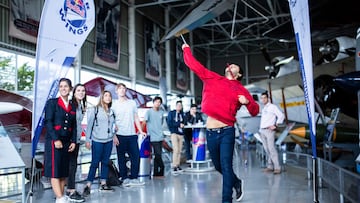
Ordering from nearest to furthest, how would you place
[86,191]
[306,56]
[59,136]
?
1. [306,56]
2. [59,136]
3. [86,191]

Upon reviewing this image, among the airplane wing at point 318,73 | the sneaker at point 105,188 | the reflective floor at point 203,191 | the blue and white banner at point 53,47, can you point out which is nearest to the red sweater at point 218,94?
the reflective floor at point 203,191

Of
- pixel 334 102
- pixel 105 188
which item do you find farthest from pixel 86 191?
pixel 334 102

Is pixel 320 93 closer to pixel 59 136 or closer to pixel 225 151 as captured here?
pixel 225 151

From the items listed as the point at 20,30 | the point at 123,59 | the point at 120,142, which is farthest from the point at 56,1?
the point at 123,59

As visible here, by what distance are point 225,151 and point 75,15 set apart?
2.28 metres

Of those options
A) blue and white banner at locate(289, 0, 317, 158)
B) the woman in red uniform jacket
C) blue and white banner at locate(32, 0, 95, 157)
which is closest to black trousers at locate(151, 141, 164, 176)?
the woman in red uniform jacket

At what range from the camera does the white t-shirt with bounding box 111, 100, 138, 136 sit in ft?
16.9

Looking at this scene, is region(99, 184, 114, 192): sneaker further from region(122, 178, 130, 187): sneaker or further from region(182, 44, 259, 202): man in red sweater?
region(182, 44, 259, 202): man in red sweater

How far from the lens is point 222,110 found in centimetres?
335

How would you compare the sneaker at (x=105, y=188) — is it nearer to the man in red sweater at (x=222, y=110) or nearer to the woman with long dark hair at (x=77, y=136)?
the woman with long dark hair at (x=77, y=136)

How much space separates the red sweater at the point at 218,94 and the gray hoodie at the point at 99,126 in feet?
5.83

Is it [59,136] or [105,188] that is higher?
[59,136]

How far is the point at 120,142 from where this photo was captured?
17.0ft

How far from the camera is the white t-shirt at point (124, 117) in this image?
16.9 feet
